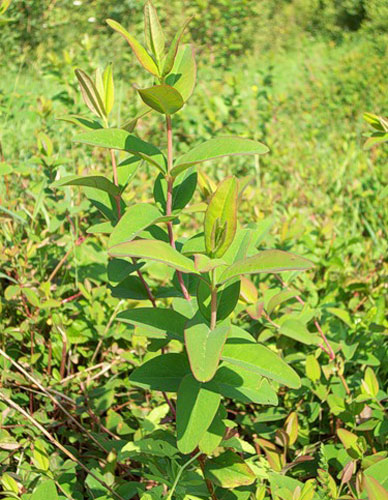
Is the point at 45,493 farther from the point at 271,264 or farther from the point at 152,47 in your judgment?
the point at 152,47

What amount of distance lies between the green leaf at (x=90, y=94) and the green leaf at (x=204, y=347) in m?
0.52

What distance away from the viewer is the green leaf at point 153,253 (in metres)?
0.72

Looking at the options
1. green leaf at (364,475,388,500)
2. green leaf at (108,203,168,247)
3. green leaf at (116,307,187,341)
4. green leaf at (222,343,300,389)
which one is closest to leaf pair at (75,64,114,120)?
green leaf at (108,203,168,247)

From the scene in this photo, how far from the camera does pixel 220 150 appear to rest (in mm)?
868

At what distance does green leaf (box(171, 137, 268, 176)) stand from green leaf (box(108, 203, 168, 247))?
0.08 metres

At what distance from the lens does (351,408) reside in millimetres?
1263

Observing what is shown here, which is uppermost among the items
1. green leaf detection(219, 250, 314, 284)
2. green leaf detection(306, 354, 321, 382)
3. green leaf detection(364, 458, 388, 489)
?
green leaf detection(219, 250, 314, 284)

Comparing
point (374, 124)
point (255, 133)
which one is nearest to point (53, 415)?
point (374, 124)

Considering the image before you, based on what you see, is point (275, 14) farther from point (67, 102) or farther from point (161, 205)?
point (161, 205)

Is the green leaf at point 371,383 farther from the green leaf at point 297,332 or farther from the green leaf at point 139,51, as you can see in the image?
the green leaf at point 139,51

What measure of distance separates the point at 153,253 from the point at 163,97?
0.84 ft

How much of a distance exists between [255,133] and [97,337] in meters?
2.17

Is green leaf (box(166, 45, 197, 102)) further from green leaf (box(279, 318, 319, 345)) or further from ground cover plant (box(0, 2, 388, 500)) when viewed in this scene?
green leaf (box(279, 318, 319, 345))

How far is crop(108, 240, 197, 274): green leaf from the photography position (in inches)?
28.5
